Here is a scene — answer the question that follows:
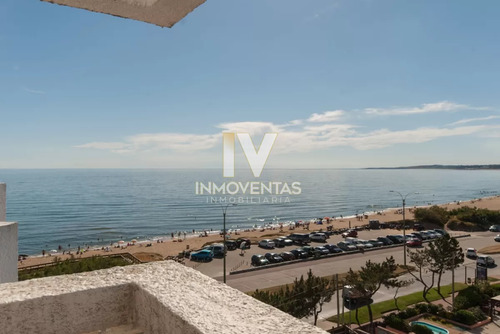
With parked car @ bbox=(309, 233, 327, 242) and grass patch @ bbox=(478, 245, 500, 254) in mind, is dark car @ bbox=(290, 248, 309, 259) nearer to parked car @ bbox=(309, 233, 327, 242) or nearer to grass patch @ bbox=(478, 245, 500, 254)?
parked car @ bbox=(309, 233, 327, 242)

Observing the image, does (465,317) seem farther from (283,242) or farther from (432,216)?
(432,216)

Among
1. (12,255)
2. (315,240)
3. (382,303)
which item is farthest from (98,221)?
(12,255)

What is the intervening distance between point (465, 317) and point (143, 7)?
2171 centimetres

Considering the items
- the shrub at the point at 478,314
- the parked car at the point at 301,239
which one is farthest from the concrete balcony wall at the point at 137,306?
the parked car at the point at 301,239

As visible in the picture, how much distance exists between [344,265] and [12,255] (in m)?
30.0

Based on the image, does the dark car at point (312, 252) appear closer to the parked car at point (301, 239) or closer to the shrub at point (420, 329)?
the parked car at point (301, 239)

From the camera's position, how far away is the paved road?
23.5 meters

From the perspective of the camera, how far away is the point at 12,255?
684cm

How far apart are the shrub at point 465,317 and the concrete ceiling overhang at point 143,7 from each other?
2150cm

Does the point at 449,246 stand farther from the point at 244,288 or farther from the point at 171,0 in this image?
the point at 171,0

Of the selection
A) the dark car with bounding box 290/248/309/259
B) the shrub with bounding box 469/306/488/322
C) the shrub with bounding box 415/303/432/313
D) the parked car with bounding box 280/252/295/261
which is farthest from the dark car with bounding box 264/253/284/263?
the shrub with bounding box 469/306/488/322

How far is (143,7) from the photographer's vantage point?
1968mm

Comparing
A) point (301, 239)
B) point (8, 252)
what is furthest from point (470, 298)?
point (301, 239)

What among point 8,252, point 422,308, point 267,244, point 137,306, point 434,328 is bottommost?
point 267,244
